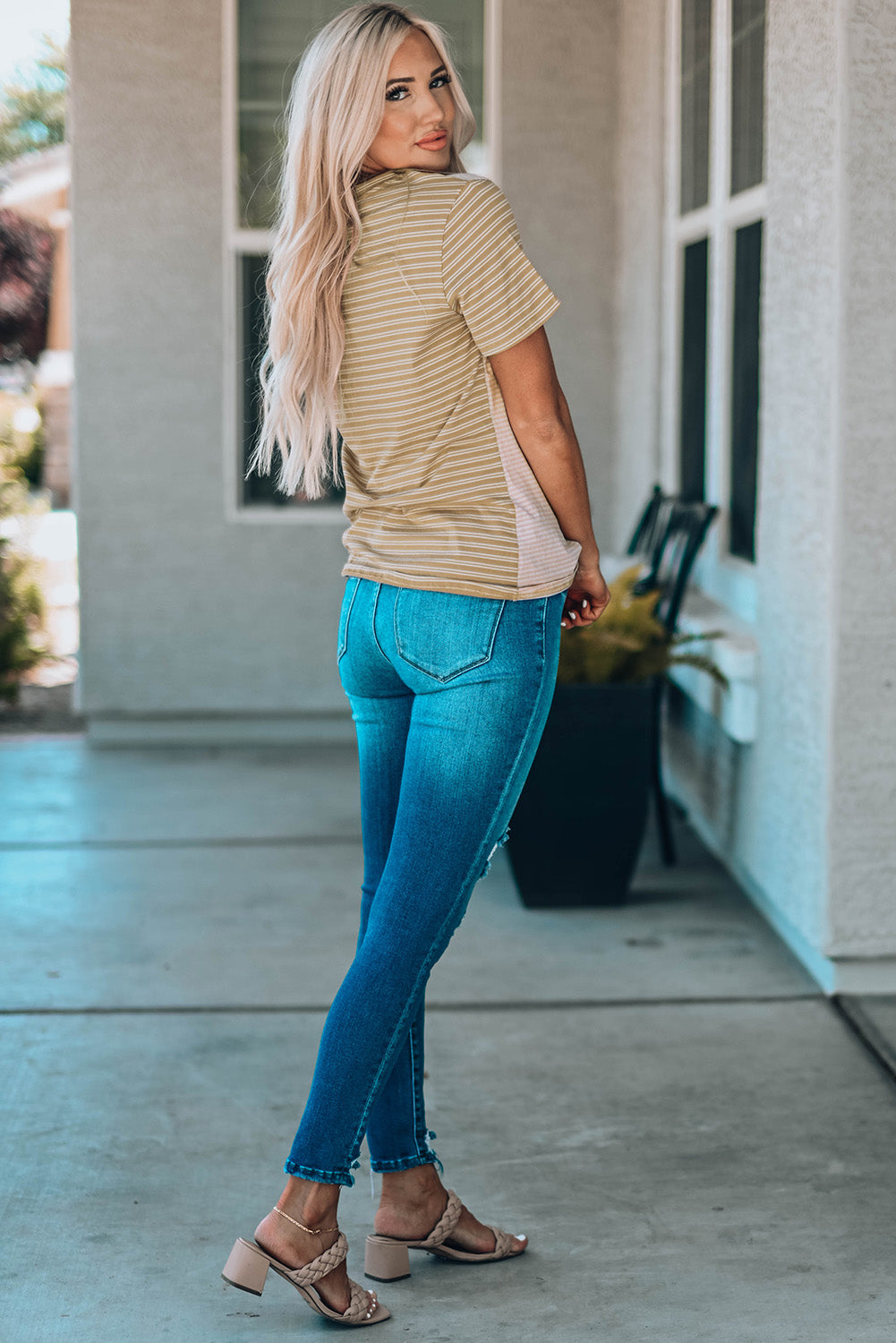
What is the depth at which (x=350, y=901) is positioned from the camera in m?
4.46

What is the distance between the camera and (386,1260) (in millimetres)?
2369

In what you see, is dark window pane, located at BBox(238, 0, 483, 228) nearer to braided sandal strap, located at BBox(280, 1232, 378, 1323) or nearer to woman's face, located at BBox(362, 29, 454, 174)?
woman's face, located at BBox(362, 29, 454, 174)

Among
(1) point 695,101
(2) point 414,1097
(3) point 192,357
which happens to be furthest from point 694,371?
(2) point 414,1097

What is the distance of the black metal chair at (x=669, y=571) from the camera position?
466cm

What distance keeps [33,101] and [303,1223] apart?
49.8 m

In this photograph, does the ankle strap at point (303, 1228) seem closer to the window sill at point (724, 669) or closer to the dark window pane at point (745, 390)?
the window sill at point (724, 669)

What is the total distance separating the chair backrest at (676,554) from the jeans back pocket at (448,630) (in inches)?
101

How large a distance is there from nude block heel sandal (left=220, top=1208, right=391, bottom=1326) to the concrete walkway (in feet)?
0.22

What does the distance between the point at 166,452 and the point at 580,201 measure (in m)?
2.09

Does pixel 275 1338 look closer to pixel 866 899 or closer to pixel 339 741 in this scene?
pixel 866 899

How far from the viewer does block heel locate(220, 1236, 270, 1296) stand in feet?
7.04

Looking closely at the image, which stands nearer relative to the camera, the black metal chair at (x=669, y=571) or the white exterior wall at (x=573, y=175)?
the black metal chair at (x=669, y=571)

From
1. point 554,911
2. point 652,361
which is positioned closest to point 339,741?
point 652,361

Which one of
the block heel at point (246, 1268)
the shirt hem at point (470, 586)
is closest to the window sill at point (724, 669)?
the shirt hem at point (470, 586)
